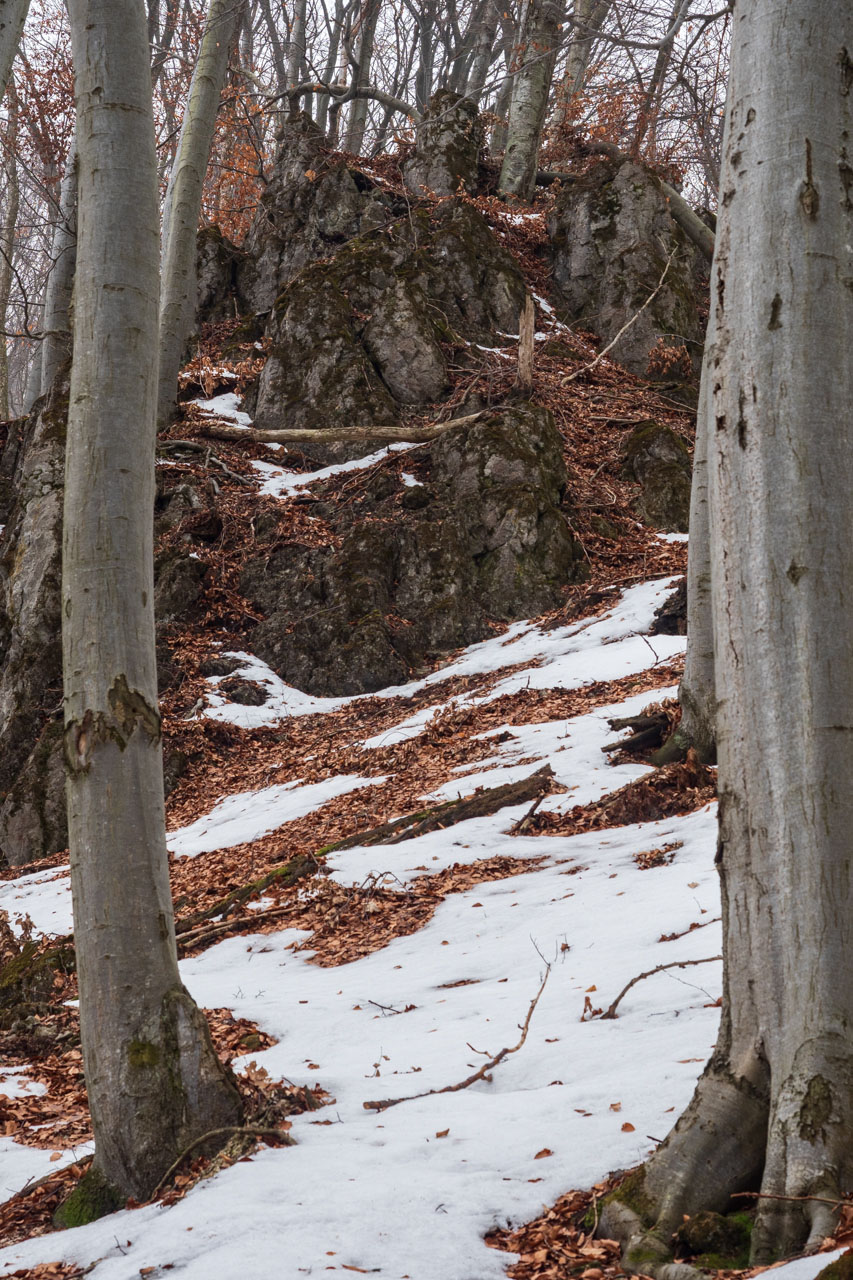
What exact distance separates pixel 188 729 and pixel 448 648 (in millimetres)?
3163

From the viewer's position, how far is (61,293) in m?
14.5

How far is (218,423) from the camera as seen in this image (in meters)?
13.9

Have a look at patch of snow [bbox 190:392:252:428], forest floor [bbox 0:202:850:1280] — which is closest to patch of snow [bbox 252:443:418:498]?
patch of snow [bbox 190:392:252:428]

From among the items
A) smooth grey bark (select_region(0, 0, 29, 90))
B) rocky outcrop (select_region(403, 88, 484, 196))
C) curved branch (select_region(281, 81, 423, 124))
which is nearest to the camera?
smooth grey bark (select_region(0, 0, 29, 90))

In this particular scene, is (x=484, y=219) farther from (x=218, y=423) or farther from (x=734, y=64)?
(x=734, y=64)

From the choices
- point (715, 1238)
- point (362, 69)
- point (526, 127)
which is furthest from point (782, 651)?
point (362, 69)

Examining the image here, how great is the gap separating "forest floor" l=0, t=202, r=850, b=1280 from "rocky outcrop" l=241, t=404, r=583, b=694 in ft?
1.93

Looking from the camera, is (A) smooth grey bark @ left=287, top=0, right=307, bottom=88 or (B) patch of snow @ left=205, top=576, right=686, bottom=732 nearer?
(B) patch of snow @ left=205, top=576, right=686, bottom=732

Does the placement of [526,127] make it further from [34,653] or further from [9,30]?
[9,30]

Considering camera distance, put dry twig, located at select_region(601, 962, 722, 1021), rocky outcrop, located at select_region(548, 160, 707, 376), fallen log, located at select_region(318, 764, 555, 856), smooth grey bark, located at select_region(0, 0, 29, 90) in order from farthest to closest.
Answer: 1. rocky outcrop, located at select_region(548, 160, 707, 376)
2. fallen log, located at select_region(318, 764, 555, 856)
3. smooth grey bark, located at select_region(0, 0, 29, 90)
4. dry twig, located at select_region(601, 962, 722, 1021)

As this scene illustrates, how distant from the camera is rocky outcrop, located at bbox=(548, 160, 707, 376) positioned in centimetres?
1553

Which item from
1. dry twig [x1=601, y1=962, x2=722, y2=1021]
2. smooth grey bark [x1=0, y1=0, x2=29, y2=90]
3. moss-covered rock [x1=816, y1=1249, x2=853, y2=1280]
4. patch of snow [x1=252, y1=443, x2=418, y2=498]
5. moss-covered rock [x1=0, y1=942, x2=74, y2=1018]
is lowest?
moss-covered rock [x1=0, y1=942, x2=74, y2=1018]

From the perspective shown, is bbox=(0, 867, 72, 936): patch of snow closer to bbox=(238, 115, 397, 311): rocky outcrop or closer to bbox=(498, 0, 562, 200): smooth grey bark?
bbox=(238, 115, 397, 311): rocky outcrop

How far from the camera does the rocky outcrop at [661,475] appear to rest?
12609 mm
